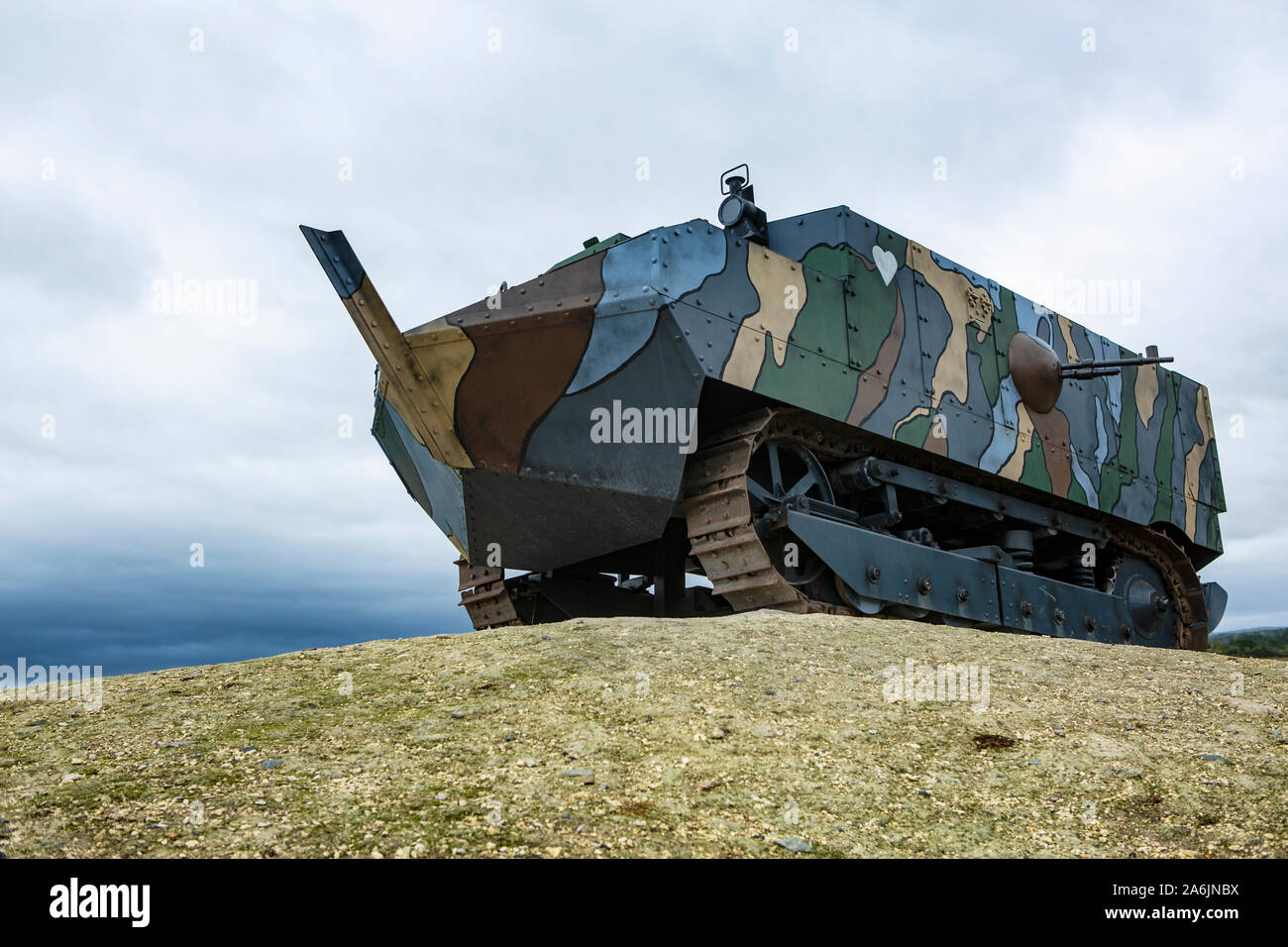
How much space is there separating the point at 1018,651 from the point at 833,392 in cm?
260

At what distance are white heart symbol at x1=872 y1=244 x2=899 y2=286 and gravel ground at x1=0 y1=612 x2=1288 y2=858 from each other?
3916 millimetres

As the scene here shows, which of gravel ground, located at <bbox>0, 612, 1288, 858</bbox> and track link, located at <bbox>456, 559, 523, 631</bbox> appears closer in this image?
gravel ground, located at <bbox>0, 612, 1288, 858</bbox>

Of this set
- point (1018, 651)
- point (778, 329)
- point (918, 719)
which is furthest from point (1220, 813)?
point (778, 329)

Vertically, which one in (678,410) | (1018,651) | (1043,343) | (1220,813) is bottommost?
(1220,813)

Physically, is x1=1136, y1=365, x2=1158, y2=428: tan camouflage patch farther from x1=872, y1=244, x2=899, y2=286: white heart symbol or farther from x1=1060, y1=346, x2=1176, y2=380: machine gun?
x1=872, y1=244, x2=899, y2=286: white heart symbol

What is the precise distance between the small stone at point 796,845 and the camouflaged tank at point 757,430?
12.9 ft

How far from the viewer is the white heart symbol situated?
8117 millimetres

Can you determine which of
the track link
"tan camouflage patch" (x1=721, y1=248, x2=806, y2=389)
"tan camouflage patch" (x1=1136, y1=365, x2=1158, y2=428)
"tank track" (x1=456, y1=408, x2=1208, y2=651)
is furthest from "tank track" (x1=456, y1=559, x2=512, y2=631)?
"tan camouflage patch" (x1=1136, y1=365, x2=1158, y2=428)

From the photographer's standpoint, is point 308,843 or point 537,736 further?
point 537,736

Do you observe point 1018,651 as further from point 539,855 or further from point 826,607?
point 539,855

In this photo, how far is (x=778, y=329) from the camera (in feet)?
23.4

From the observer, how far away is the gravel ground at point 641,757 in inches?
106

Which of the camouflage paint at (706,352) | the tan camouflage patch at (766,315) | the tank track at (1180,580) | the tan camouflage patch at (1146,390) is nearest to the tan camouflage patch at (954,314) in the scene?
the camouflage paint at (706,352)

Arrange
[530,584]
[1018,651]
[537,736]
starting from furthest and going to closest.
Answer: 1. [530,584]
2. [1018,651]
3. [537,736]
